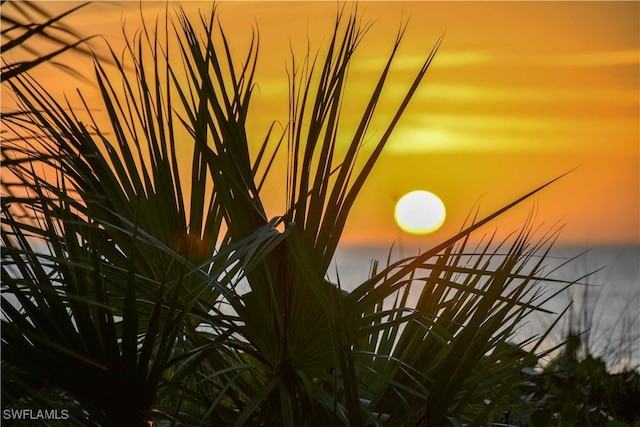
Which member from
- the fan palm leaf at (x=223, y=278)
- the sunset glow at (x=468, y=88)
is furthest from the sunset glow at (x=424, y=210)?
the fan palm leaf at (x=223, y=278)

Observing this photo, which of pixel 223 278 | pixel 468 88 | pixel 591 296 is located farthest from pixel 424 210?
pixel 223 278

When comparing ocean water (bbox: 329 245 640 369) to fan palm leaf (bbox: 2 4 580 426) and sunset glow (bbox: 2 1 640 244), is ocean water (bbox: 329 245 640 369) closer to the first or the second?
fan palm leaf (bbox: 2 4 580 426)

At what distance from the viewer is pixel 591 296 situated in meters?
5.94

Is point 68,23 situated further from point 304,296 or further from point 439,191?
point 439,191

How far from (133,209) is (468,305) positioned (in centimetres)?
94

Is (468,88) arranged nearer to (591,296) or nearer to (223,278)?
(591,296)

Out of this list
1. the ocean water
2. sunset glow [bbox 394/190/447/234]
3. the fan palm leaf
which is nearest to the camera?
the fan palm leaf

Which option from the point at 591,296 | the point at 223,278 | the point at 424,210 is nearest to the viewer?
the point at 223,278

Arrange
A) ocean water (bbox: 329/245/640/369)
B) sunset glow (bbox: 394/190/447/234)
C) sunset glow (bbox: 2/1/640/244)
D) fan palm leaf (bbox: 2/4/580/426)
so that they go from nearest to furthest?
fan palm leaf (bbox: 2/4/580/426), sunset glow (bbox: 2/1/640/244), ocean water (bbox: 329/245/640/369), sunset glow (bbox: 394/190/447/234)

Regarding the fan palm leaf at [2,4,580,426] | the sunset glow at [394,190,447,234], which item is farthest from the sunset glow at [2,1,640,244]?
the sunset glow at [394,190,447,234]

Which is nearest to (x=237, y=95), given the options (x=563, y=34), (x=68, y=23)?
(x=68, y=23)

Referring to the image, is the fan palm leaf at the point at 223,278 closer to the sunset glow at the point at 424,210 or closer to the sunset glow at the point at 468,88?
the sunset glow at the point at 468,88

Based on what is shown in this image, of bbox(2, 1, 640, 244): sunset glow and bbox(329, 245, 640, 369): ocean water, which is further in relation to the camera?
bbox(329, 245, 640, 369): ocean water

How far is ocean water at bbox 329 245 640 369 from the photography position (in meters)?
5.16
